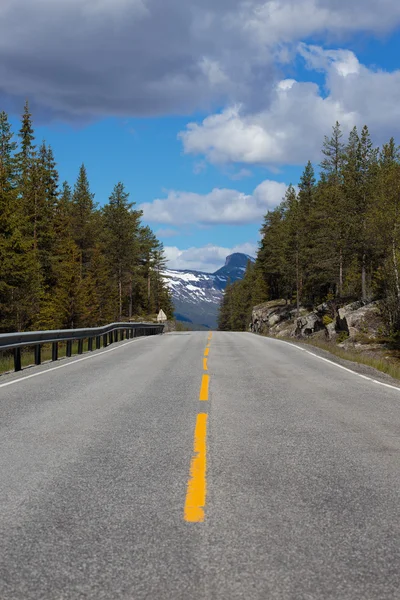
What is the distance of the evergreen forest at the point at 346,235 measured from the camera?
99.3 feet

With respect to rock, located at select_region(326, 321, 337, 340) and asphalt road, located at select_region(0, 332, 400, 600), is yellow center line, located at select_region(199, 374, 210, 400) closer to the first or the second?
asphalt road, located at select_region(0, 332, 400, 600)

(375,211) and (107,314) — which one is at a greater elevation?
(375,211)

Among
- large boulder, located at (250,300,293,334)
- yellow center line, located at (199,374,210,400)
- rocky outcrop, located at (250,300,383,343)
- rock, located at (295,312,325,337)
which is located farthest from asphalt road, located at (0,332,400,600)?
large boulder, located at (250,300,293,334)

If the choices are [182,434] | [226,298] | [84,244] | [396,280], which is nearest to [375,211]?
[396,280]

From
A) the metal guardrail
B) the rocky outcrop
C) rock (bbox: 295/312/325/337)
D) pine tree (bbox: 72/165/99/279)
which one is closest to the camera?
the metal guardrail

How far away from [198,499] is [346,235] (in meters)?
40.1

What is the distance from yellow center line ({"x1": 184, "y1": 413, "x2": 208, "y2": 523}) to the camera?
3704mm

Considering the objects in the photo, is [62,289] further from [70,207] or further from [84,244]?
[70,207]

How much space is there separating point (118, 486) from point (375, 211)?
29.4 meters

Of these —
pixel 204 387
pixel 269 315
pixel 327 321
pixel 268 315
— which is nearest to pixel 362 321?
pixel 327 321

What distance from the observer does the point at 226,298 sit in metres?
129

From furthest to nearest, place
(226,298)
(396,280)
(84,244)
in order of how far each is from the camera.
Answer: (226,298)
(84,244)
(396,280)

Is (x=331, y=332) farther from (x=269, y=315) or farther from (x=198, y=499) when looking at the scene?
(x=269, y=315)

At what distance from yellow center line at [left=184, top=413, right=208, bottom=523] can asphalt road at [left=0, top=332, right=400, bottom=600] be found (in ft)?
0.07
